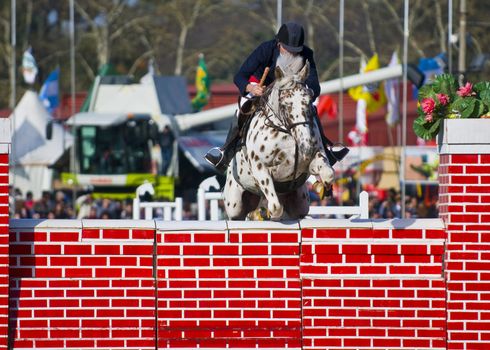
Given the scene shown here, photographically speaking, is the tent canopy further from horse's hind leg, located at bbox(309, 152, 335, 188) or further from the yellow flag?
horse's hind leg, located at bbox(309, 152, 335, 188)

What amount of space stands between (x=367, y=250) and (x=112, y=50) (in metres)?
62.3

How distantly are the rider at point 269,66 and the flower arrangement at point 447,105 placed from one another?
95 centimetres

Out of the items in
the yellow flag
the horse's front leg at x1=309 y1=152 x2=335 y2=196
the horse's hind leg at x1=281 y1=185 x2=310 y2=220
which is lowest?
the horse's hind leg at x1=281 y1=185 x2=310 y2=220

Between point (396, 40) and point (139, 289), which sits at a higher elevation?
point (396, 40)

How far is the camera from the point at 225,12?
70.7 meters

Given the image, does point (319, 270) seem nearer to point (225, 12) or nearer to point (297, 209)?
point (297, 209)

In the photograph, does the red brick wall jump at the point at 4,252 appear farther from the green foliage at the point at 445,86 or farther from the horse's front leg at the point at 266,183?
the green foliage at the point at 445,86

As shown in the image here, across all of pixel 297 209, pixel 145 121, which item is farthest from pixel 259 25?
pixel 297 209

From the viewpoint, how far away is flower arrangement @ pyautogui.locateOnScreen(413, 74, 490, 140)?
36.0 ft

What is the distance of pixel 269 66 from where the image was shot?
1252cm

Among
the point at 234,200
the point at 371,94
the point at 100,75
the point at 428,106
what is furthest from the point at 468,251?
the point at 100,75

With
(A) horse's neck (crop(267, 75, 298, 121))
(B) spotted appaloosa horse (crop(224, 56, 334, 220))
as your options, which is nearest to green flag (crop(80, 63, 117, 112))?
(B) spotted appaloosa horse (crop(224, 56, 334, 220))

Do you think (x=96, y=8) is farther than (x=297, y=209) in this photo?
Yes

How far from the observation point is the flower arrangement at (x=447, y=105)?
36.0 ft
